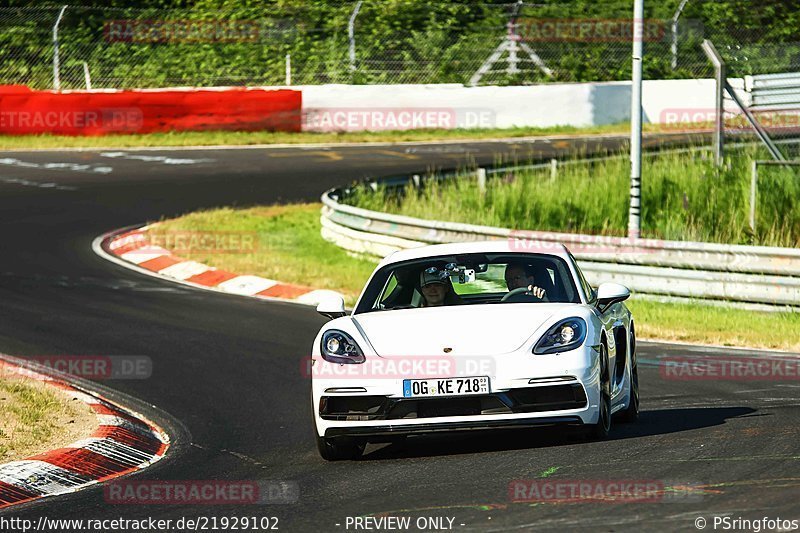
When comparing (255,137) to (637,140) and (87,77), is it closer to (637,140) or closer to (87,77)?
(87,77)

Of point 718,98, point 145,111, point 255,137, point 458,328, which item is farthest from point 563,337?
point 145,111

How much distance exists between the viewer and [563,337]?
829 cm

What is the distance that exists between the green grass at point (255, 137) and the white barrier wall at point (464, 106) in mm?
295

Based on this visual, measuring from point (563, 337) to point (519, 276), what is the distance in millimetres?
1085

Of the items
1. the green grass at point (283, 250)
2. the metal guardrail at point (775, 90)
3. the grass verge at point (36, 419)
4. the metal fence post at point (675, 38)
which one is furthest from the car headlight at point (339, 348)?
the metal fence post at point (675, 38)

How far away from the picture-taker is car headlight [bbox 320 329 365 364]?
839cm

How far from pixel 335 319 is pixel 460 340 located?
3.67 feet

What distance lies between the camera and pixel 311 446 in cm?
918

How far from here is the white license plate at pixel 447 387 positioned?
8047 mm

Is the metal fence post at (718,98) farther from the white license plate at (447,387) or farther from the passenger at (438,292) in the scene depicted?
the white license plate at (447,387)

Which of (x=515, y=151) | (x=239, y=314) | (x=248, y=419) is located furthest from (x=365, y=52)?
(x=248, y=419)

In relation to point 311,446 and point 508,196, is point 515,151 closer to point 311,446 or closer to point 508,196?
point 508,196

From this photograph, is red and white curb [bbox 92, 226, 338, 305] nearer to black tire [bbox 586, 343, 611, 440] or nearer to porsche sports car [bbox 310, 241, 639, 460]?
porsche sports car [bbox 310, 241, 639, 460]

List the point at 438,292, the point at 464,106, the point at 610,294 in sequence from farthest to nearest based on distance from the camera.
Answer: the point at 464,106 → the point at 438,292 → the point at 610,294
